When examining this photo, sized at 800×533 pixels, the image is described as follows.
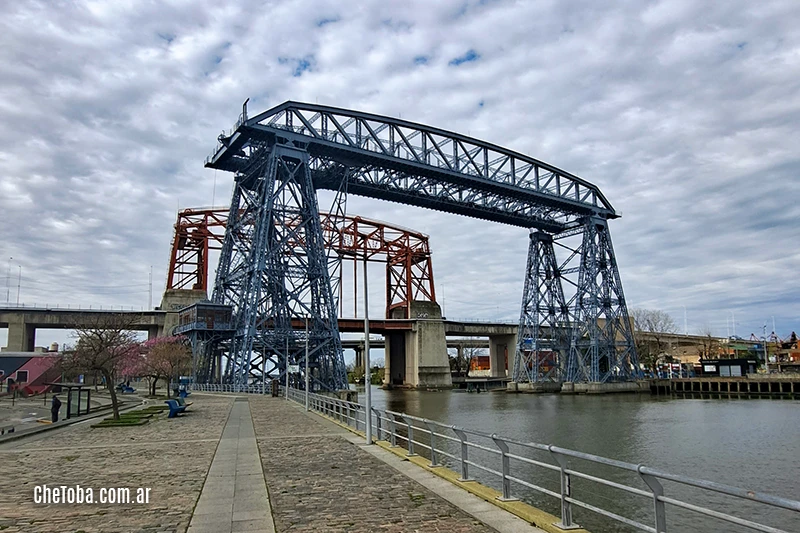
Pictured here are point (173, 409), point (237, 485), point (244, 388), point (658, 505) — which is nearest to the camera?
point (658, 505)

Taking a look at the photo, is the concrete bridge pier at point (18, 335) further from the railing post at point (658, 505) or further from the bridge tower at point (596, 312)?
the railing post at point (658, 505)

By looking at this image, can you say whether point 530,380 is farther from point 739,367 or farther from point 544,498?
point 544,498

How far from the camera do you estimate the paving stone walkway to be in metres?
8.93

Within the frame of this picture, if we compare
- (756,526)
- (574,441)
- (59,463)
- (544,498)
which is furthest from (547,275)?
(756,526)

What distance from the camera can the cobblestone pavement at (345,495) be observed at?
886 centimetres

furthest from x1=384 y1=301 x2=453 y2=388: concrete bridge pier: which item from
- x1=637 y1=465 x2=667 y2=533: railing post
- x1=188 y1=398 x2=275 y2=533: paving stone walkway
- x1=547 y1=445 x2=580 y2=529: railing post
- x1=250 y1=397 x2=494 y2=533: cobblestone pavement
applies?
x1=637 y1=465 x2=667 y2=533: railing post

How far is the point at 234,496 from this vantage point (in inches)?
432

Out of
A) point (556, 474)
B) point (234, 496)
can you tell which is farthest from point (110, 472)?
point (556, 474)

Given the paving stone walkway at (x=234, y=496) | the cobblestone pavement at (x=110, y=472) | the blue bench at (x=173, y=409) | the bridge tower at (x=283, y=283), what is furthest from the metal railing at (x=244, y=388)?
the paving stone walkway at (x=234, y=496)

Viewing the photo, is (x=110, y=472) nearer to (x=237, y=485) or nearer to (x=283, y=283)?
(x=237, y=485)

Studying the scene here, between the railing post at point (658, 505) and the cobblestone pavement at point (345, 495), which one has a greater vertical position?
the railing post at point (658, 505)

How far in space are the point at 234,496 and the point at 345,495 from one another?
6.52 ft

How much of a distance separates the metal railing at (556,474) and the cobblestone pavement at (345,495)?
1.12m

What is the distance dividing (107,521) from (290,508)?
2.73 m
